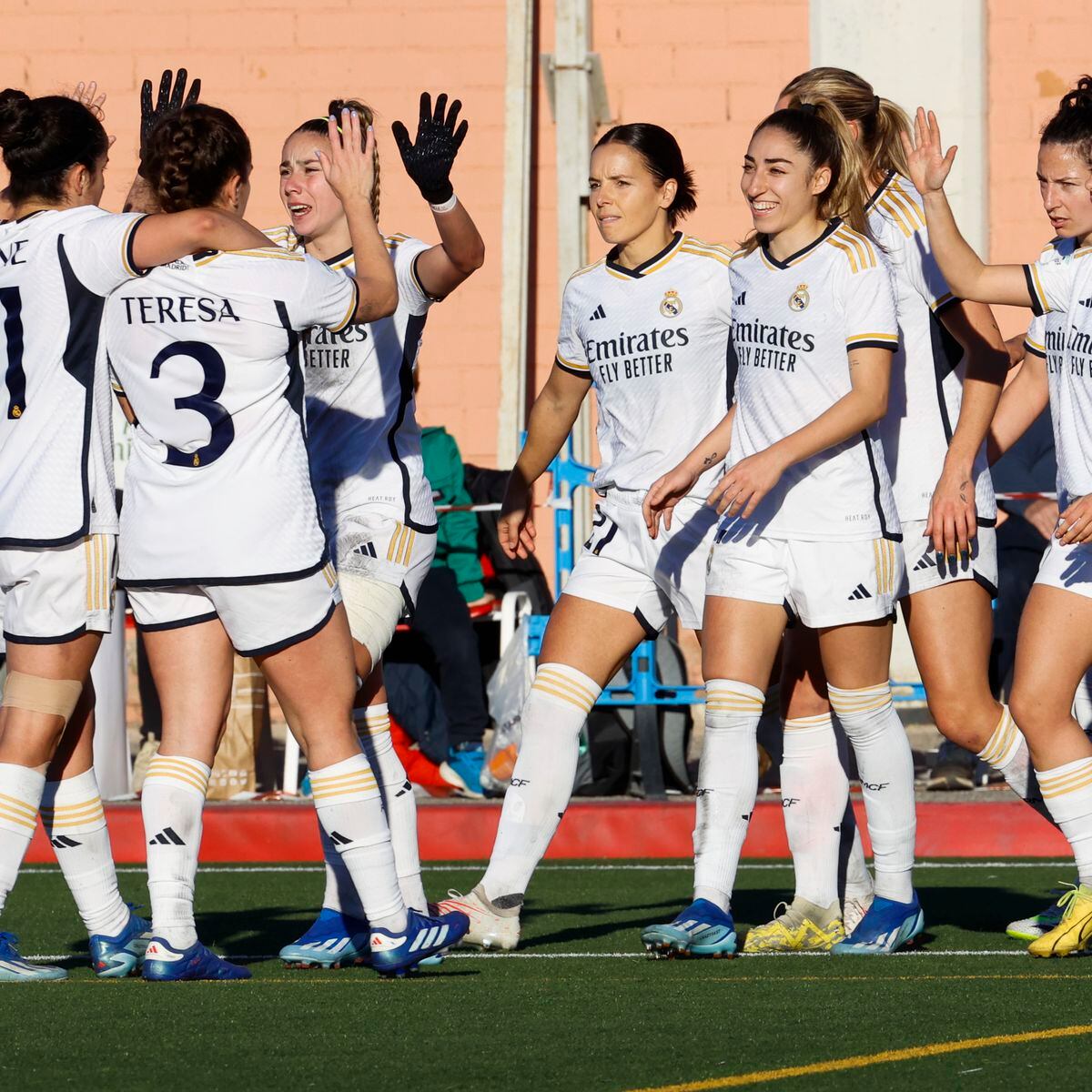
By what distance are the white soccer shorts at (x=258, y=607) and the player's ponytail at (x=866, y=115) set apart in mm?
1805

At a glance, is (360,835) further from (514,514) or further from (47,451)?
(514,514)

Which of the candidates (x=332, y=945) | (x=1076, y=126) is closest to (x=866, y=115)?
(x=1076, y=126)

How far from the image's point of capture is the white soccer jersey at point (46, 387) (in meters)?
4.74

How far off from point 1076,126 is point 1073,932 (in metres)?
1.90

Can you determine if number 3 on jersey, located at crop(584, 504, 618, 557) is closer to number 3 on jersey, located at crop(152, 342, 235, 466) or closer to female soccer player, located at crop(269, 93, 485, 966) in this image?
female soccer player, located at crop(269, 93, 485, 966)

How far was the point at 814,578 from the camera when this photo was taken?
5.05m

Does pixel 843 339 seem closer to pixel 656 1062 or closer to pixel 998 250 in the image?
pixel 656 1062

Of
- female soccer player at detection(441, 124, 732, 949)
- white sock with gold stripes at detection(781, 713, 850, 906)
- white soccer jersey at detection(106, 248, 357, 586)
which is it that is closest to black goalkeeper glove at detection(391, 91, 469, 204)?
white soccer jersey at detection(106, 248, 357, 586)

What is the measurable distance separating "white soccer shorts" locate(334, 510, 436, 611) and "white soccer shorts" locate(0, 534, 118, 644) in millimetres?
697

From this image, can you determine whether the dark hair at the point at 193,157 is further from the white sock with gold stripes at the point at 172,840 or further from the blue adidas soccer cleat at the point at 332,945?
the blue adidas soccer cleat at the point at 332,945

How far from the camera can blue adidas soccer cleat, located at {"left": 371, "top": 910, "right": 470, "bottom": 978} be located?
4.70 m

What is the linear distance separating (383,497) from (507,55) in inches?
288

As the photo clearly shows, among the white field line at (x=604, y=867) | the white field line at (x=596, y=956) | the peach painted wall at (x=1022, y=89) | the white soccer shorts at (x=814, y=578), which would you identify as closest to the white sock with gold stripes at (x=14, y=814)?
the white field line at (x=596, y=956)

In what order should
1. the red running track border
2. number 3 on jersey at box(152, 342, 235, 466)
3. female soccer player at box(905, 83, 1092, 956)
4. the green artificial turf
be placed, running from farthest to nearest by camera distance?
the red running track border < female soccer player at box(905, 83, 1092, 956) < number 3 on jersey at box(152, 342, 235, 466) < the green artificial turf
